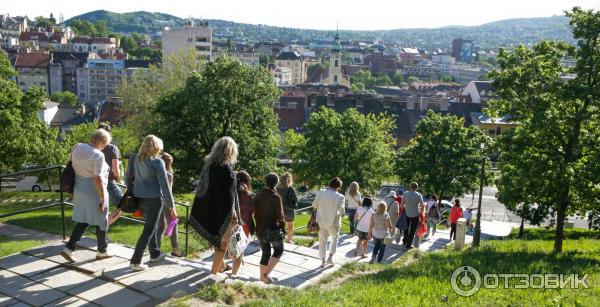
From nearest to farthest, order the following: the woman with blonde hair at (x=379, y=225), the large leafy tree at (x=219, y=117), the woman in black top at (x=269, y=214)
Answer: the woman in black top at (x=269, y=214), the woman with blonde hair at (x=379, y=225), the large leafy tree at (x=219, y=117)

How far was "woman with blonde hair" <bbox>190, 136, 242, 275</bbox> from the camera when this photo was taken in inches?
295

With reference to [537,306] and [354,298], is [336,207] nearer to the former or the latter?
[354,298]

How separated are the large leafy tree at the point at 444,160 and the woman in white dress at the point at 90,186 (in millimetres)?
31701

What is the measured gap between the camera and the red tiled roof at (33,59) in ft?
473

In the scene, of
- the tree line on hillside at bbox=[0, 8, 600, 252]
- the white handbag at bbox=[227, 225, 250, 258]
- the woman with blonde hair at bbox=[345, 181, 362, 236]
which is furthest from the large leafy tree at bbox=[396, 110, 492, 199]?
the white handbag at bbox=[227, 225, 250, 258]

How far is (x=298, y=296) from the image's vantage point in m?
7.68

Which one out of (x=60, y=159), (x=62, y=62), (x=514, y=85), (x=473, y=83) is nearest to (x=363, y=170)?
(x=60, y=159)

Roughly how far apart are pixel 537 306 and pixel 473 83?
5406 inches

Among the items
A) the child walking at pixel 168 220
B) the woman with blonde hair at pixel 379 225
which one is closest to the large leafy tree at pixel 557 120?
the woman with blonde hair at pixel 379 225

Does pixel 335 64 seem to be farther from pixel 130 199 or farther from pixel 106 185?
pixel 130 199

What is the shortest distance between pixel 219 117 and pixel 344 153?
55.0ft

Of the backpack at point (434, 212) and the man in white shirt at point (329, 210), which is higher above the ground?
the man in white shirt at point (329, 210)

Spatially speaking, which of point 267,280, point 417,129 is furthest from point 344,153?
point 267,280

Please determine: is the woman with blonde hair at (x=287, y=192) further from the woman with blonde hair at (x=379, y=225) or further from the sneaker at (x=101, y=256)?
the sneaker at (x=101, y=256)
